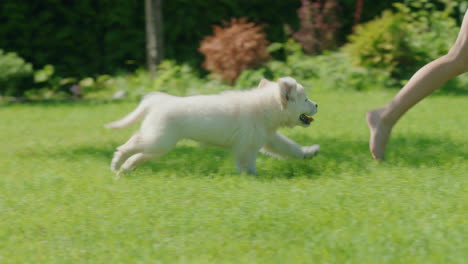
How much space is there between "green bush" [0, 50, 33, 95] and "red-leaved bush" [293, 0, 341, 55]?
202 inches

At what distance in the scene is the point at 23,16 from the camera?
12312mm

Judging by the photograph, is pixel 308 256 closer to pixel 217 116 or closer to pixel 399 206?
pixel 399 206

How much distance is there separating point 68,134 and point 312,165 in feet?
11.8

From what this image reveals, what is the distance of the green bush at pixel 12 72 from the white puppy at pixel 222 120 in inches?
276

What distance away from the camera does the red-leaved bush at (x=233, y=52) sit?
37.0ft

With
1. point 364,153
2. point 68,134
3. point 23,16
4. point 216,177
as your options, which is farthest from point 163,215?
point 23,16

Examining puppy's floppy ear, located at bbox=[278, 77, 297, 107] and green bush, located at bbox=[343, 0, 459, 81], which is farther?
green bush, located at bbox=[343, 0, 459, 81]

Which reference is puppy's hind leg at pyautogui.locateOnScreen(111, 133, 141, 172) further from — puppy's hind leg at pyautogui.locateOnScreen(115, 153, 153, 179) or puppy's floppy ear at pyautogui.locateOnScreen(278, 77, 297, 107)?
puppy's floppy ear at pyautogui.locateOnScreen(278, 77, 297, 107)

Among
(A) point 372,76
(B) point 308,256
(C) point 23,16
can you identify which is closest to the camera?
(B) point 308,256

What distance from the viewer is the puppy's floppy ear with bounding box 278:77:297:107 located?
5145 mm

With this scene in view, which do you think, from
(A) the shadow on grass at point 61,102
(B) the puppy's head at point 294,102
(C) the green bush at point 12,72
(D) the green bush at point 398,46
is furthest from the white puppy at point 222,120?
(C) the green bush at point 12,72

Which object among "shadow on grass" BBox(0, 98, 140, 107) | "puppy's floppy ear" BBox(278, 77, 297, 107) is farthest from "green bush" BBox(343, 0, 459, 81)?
"puppy's floppy ear" BBox(278, 77, 297, 107)

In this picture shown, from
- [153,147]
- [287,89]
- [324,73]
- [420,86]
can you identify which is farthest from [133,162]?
[324,73]

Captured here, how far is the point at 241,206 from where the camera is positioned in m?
4.10
